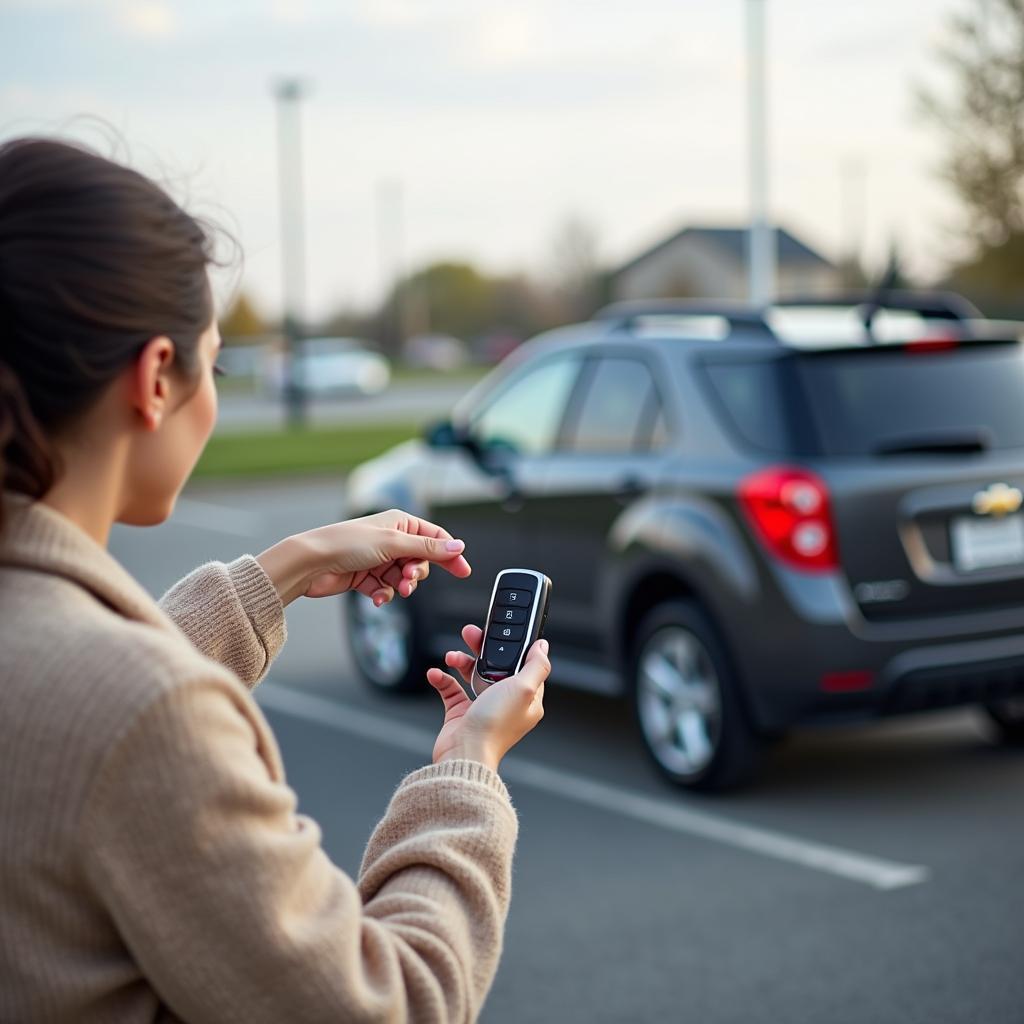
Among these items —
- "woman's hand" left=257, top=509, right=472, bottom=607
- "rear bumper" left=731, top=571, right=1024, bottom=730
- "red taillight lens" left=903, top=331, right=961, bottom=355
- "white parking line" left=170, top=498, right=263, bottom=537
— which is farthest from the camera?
"white parking line" left=170, top=498, right=263, bottom=537

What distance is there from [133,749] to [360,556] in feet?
2.82

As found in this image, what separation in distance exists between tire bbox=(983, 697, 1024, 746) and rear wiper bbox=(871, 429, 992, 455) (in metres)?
1.32

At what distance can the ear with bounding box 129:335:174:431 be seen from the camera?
1489mm

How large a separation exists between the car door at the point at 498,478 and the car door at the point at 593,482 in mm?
100

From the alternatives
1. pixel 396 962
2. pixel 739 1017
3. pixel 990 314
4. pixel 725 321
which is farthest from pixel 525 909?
pixel 990 314

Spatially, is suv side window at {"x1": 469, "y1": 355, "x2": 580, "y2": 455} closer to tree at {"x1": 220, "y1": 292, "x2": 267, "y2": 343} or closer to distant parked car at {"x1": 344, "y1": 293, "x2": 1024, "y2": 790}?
distant parked car at {"x1": 344, "y1": 293, "x2": 1024, "y2": 790}

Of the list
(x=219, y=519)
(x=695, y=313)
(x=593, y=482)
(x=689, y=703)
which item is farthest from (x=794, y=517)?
(x=219, y=519)

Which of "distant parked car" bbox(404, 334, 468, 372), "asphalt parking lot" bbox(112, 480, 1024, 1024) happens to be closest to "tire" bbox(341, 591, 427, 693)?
"asphalt parking lot" bbox(112, 480, 1024, 1024)

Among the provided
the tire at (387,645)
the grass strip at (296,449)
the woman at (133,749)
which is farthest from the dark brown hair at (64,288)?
the grass strip at (296,449)

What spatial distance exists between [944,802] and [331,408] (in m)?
38.5

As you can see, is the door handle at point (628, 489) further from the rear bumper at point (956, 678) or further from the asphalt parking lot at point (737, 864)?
the rear bumper at point (956, 678)

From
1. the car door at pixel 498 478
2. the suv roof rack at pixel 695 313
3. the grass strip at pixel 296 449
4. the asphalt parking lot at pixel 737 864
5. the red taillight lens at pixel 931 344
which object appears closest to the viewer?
the asphalt parking lot at pixel 737 864

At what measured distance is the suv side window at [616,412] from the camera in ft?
20.6

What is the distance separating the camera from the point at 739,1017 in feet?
12.9
